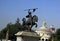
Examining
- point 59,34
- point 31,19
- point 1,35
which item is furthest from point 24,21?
point 1,35

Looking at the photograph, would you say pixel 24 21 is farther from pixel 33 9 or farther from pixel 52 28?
pixel 52 28

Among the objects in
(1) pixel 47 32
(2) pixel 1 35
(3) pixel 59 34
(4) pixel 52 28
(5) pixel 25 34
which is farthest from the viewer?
(4) pixel 52 28

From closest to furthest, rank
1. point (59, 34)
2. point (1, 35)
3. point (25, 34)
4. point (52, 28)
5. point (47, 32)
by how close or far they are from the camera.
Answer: point (25, 34) < point (59, 34) < point (1, 35) < point (47, 32) < point (52, 28)

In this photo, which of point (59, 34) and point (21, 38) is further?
point (59, 34)

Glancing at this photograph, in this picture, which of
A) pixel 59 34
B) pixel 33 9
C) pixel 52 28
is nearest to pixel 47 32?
pixel 52 28

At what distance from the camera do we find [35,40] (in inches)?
→ 721

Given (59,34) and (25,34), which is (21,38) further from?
(59,34)

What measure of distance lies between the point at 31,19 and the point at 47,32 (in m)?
47.5

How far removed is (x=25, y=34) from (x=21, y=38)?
1.58 feet

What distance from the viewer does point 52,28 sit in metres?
73.9

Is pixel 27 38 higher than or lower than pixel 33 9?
lower

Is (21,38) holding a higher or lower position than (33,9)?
lower

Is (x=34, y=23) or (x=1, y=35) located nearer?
(x=34, y=23)

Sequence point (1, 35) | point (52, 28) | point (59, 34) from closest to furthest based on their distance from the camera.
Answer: point (59, 34)
point (1, 35)
point (52, 28)
